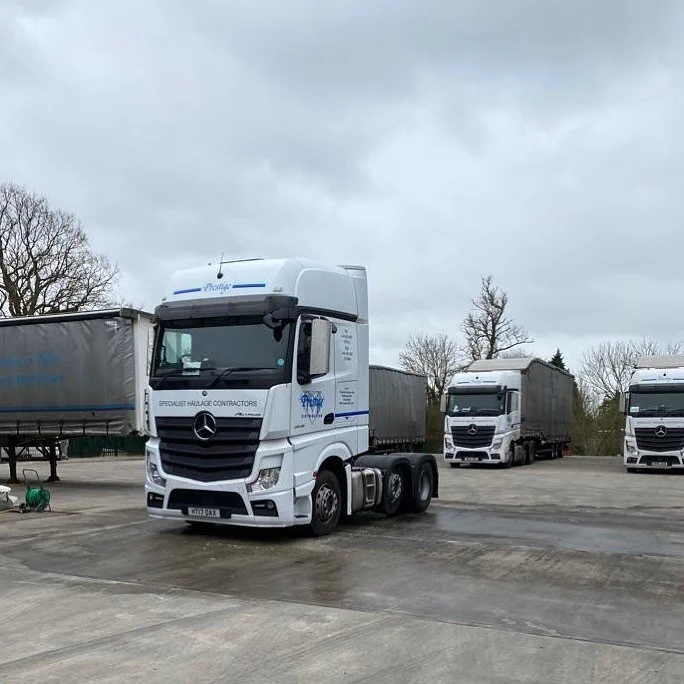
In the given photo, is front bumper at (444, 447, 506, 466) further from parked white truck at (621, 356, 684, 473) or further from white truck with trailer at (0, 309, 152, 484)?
white truck with trailer at (0, 309, 152, 484)

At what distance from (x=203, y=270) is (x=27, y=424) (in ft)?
30.6

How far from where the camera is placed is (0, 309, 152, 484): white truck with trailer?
15.5 m

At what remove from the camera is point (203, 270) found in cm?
962

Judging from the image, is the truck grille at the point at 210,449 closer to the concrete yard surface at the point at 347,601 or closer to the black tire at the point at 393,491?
the concrete yard surface at the point at 347,601

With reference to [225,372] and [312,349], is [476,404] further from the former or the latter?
[225,372]

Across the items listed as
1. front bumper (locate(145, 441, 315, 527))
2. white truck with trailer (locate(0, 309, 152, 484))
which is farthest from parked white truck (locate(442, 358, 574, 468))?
front bumper (locate(145, 441, 315, 527))

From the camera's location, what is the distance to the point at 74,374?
1591cm

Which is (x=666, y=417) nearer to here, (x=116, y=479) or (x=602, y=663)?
(x=116, y=479)

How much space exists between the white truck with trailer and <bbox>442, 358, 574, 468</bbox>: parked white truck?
46.5 feet

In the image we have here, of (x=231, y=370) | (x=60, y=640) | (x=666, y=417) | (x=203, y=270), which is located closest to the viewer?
(x=60, y=640)

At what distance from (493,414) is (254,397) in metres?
18.9

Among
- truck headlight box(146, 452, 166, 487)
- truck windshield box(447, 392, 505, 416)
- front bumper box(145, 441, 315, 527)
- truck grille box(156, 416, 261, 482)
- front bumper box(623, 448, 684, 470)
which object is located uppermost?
truck windshield box(447, 392, 505, 416)

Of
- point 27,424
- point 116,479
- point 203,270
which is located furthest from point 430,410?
point 203,270

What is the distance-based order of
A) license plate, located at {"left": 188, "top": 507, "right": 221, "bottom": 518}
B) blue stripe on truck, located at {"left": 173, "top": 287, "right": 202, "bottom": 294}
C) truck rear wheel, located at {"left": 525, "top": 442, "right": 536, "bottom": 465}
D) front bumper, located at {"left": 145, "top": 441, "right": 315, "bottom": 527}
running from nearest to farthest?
front bumper, located at {"left": 145, "top": 441, "right": 315, "bottom": 527}, license plate, located at {"left": 188, "top": 507, "right": 221, "bottom": 518}, blue stripe on truck, located at {"left": 173, "top": 287, "right": 202, "bottom": 294}, truck rear wheel, located at {"left": 525, "top": 442, "right": 536, "bottom": 465}
